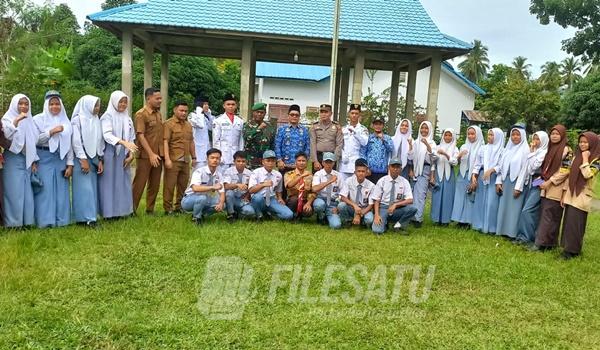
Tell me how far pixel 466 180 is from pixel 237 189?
327cm

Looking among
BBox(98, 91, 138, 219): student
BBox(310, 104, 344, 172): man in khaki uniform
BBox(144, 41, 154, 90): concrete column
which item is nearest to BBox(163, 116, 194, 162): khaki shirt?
BBox(98, 91, 138, 219): student

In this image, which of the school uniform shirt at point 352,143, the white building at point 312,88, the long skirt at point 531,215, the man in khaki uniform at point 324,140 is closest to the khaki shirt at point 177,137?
the man in khaki uniform at point 324,140

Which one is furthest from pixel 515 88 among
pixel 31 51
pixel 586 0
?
pixel 31 51

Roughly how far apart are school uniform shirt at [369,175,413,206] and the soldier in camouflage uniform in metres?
1.61

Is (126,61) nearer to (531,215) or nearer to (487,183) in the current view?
(487,183)

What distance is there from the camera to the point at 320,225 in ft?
22.5

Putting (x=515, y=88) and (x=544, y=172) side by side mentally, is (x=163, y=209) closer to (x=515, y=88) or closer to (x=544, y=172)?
(x=544, y=172)

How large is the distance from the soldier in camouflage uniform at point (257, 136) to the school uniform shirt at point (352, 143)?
103cm

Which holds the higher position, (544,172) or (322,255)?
(544,172)

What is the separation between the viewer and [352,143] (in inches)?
275

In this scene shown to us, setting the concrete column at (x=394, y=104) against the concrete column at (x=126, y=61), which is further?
the concrete column at (x=394, y=104)

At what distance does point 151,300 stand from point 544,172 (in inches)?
189

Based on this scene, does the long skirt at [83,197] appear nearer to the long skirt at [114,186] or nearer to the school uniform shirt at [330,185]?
the long skirt at [114,186]

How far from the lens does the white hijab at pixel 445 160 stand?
7242 millimetres
